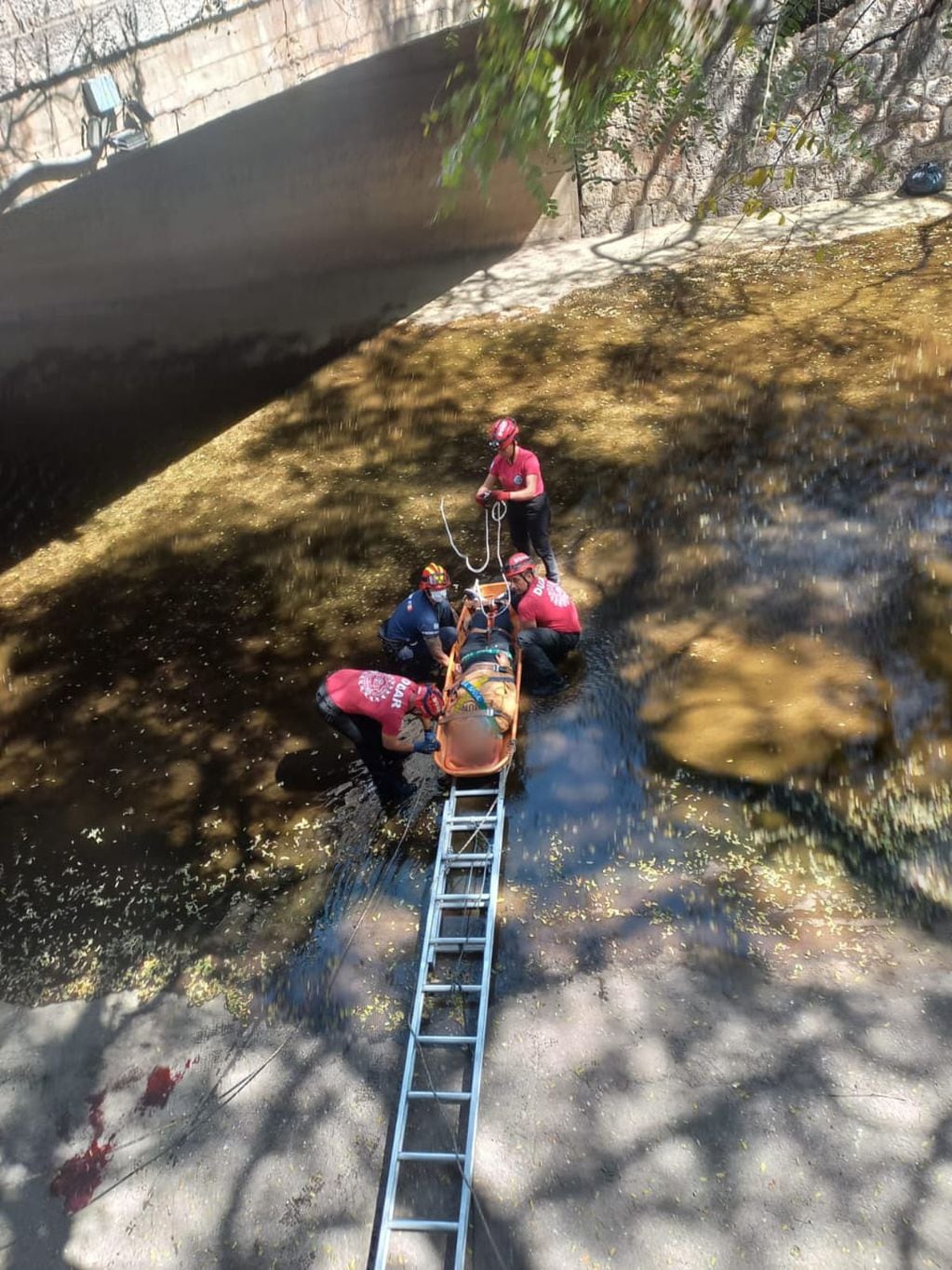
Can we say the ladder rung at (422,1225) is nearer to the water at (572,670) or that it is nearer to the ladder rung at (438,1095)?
the ladder rung at (438,1095)

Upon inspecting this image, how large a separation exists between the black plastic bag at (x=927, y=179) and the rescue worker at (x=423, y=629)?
43.4ft

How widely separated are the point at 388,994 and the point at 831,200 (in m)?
16.3

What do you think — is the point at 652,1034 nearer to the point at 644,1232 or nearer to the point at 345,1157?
the point at 644,1232

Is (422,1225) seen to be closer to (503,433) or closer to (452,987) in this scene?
(452,987)

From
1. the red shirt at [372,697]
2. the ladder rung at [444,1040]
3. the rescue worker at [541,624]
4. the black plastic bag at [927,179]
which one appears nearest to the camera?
the ladder rung at [444,1040]

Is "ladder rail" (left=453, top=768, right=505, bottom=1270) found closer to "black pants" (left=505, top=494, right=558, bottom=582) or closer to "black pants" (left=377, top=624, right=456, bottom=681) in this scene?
"black pants" (left=377, top=624, right=456, bottom=681)

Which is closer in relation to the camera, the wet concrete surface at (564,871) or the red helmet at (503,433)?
the wet concrete surface at (564,871)

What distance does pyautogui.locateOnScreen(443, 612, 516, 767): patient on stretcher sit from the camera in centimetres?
685

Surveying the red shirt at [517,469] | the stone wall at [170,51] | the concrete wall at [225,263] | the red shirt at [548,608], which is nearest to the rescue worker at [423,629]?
the red shirt at [548,608]

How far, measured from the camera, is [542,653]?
7.79m

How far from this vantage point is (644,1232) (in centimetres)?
460

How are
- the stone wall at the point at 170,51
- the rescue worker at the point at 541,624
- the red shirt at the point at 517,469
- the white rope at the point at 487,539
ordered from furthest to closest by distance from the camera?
1. the white rope at the point at 487,539
2. the red shirt at the point at 517,469
3. the rescue worker at the point at 541,624
4. the stone wall at the point at 170,51

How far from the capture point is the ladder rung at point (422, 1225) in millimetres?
4629

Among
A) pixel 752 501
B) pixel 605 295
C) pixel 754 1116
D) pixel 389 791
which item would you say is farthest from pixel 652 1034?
pixel 605 295
